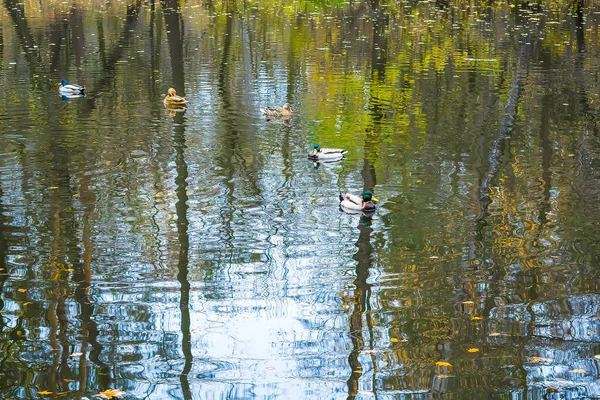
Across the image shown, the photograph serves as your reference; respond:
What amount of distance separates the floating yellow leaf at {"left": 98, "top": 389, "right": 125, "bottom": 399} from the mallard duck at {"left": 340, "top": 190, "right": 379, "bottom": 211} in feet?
18.9

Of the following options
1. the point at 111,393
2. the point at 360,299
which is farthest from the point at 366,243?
the point at 111,393

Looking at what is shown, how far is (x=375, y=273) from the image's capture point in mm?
10188

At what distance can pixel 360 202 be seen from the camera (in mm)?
12453

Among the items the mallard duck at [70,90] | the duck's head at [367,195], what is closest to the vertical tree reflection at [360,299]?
the duck's head at [367,195]

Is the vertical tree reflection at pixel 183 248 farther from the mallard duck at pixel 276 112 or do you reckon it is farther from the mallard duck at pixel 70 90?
the mallard duck at pixel 70 90

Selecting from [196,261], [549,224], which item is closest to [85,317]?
[196,261]

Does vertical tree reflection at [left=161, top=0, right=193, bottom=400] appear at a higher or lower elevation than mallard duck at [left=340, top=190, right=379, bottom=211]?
lower

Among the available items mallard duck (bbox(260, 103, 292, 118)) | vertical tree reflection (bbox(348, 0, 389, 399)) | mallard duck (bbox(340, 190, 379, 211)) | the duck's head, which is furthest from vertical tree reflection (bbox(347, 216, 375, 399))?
mallard duck (bbox(260, 103, 292, 118))

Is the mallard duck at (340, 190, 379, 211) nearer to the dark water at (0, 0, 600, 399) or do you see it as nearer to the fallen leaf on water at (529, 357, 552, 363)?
the dark water at (0, 0, 600, 399)

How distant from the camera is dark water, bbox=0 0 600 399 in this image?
7887 mm

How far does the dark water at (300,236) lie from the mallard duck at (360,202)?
187 mm

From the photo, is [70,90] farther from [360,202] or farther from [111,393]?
[111,393]

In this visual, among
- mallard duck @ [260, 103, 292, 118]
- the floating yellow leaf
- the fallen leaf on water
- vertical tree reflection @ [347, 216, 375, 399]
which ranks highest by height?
mallard duck @ [260, 103, 292, 118]

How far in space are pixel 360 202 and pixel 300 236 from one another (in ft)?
4.52
